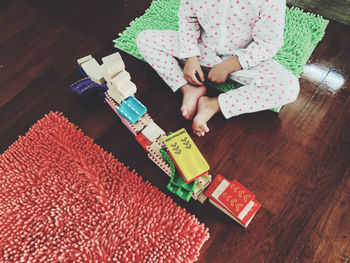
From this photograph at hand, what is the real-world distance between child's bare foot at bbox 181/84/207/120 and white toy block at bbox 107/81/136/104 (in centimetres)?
20

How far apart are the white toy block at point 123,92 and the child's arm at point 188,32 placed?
244 millimetres

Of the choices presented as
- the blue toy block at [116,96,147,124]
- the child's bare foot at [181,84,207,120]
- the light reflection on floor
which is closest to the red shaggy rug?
the blue toy block at [116,96,147,124]

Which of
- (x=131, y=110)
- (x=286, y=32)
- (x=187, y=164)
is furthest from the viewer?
(x=286, y=32)

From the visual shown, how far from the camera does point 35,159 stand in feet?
2.63

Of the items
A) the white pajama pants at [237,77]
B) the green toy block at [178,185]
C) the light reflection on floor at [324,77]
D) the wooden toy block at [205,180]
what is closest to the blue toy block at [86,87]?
the white pajama pants at [237,77]

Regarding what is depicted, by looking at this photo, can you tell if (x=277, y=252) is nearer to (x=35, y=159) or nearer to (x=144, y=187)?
(x=144, y=187)

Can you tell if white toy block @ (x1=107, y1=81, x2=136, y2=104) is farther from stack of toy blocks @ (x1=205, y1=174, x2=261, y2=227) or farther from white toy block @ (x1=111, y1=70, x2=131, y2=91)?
stack of toy blocks @ (x1=205, y1=174, x2=261, y2=227)

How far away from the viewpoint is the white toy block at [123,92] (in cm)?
73

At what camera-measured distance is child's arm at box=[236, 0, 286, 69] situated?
0.74 metres

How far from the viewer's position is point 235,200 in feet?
2.17

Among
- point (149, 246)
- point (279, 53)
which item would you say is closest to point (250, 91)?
point (279, 53)

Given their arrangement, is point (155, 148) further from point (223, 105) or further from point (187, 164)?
point (223, 105)

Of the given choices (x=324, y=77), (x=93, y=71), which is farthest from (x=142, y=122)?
(x=324, y=77)

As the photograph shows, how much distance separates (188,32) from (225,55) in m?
0.15
